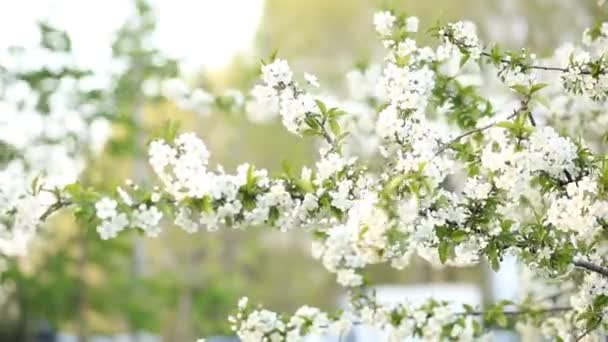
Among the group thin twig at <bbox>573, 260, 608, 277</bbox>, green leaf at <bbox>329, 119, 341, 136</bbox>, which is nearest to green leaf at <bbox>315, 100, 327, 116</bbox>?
green leaf at <bbox>329, 119, 341, 136</bbox>

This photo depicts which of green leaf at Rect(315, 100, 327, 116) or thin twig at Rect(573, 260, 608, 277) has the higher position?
green leaf at Rect(315, 100, 327, 116)

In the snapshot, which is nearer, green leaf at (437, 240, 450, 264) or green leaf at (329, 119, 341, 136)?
green leaf at (437, 240, 450, 264)

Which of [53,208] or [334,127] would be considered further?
[334,127]

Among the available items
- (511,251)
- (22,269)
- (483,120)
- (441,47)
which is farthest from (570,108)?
(22,269)

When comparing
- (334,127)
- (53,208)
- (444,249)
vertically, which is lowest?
(444,249)

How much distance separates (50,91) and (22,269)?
250 cm

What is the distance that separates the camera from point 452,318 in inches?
180

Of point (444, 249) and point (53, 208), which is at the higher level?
point (53, 208)

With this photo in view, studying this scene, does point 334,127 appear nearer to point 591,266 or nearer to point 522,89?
point 522,89

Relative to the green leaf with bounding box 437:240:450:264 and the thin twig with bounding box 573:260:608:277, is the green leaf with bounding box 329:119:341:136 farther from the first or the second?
the thin twig with bounding box 573:260:608:277

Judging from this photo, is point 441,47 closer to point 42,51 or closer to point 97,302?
point 42,51

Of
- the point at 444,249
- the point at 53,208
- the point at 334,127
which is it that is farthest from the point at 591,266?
the point at 53,208

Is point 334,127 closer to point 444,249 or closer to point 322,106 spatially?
point 322,106

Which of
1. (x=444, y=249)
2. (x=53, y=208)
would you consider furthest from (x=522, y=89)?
(x=53, y=208)
